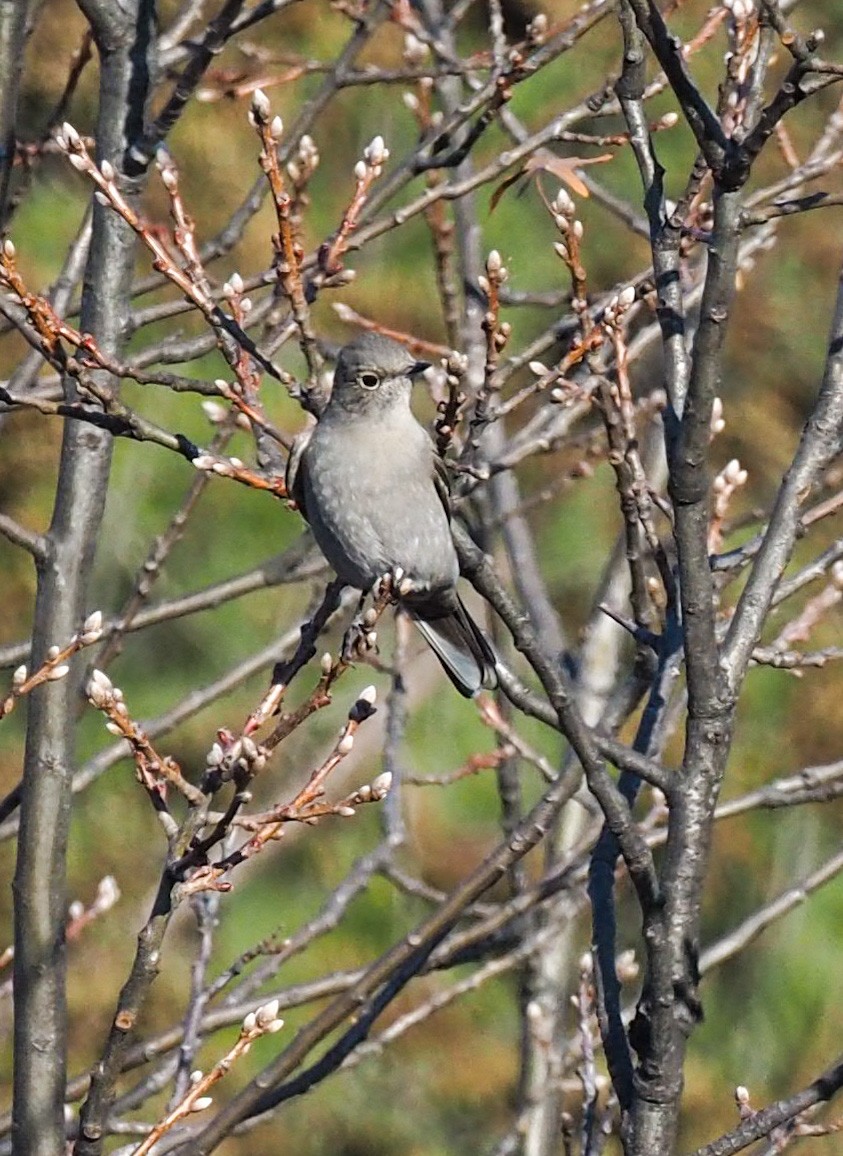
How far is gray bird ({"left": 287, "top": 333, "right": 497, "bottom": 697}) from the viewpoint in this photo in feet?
9.87

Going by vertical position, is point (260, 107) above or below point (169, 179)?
below

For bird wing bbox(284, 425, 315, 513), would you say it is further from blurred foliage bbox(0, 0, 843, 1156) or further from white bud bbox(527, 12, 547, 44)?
blurred foliage bbox(0, 0, 843, 1156)

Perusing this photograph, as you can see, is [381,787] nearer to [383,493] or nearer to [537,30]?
[383,493]

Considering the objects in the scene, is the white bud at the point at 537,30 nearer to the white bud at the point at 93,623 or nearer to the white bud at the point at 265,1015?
the white bud at the point at 93,623

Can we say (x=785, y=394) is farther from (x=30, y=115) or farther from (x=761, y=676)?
(x=30, y=115)

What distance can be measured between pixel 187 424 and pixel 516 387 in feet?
5.12

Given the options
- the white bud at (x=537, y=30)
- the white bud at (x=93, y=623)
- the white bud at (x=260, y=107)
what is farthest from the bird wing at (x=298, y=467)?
the white bud at (x=537, y=30)

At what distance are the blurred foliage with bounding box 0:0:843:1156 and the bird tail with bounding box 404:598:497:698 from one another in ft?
13.2

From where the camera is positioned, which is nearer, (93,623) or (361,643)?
(361,643)

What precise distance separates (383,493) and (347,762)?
4557 millimetres

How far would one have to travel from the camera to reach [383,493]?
3.05 meters

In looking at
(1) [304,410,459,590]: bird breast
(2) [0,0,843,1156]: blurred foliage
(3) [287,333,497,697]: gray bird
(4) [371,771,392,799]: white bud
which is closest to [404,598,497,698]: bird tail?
(3) [287,333,497,697]: gray bird

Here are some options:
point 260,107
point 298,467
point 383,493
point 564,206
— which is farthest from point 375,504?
point 260,107

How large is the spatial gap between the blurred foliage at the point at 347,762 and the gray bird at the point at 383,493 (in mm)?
4183
